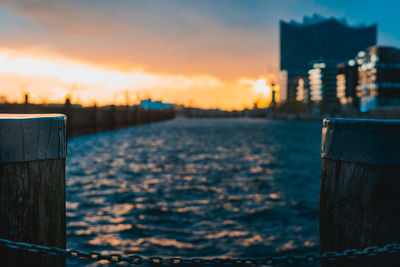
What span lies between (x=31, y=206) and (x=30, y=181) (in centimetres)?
18

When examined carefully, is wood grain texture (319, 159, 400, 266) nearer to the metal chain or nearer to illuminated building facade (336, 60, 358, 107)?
the metal chain

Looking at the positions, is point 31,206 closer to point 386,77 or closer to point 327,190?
point 327,190

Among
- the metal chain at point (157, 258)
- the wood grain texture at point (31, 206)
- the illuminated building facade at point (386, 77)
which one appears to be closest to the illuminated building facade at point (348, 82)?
the illuminated building facade at point (386, 77)

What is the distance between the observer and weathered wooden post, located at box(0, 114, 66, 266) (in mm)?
2043

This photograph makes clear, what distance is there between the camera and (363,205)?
227 cm

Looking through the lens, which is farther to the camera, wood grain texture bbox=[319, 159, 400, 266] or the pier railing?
wood grain texture bbox=[319, 159, 400, 266]

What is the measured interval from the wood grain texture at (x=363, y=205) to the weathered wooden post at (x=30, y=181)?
6.19ft

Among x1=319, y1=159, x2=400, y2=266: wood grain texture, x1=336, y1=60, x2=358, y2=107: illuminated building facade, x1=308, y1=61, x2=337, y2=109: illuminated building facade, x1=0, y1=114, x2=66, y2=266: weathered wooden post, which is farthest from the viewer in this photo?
x1=308, y1=61, x2=337, y2=109: illuminated building facade

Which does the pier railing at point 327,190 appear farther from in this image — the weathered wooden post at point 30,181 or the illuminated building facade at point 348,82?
the illuminated building facade at point 348,82

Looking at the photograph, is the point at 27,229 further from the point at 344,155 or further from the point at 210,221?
the point at 210,221

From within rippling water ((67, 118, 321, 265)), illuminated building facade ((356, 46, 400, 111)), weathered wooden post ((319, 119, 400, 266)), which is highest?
illuminated building facade ((356, 46, 400, 111))

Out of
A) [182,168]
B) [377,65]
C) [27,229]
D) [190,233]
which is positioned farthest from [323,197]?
[377,65]

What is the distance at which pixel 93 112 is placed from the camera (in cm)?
4106

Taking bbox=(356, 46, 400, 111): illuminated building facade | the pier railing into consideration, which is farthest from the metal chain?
bbox=(356, 46, 400, 111): illuminated building facade
